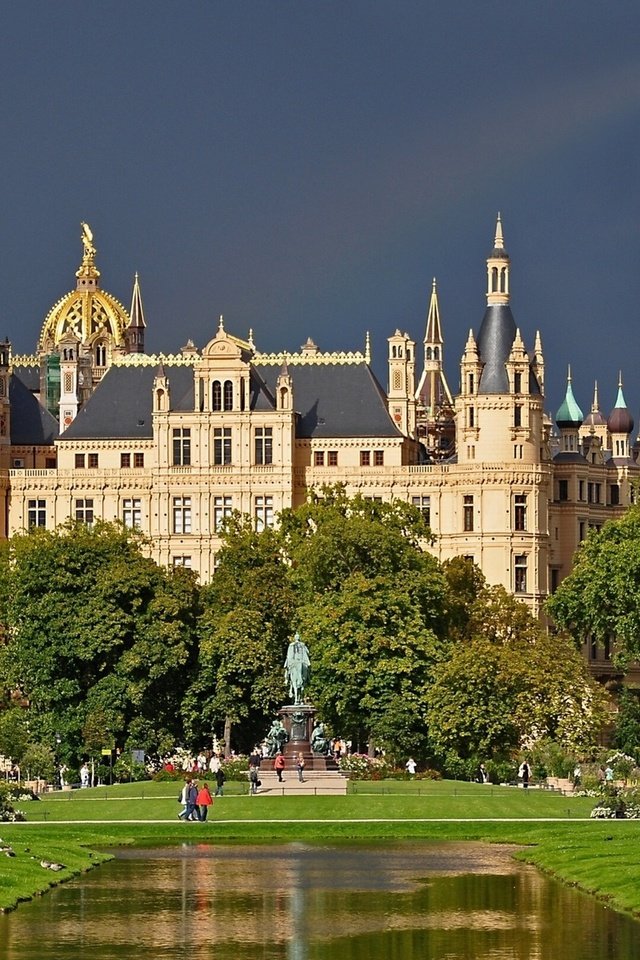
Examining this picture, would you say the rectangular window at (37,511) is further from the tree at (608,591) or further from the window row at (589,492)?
the tree at (608,591)

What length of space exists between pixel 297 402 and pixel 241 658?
148 feet

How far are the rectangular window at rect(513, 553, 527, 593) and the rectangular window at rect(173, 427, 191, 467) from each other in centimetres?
2050

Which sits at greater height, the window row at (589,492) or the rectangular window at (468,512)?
the window row at (589,492)

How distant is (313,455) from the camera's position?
17912cm

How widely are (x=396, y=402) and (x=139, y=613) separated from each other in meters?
45.0

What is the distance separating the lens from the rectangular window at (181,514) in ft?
585

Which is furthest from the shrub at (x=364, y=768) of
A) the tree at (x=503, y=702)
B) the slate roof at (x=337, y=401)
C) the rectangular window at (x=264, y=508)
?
the slate roof at (x=337, y=401)

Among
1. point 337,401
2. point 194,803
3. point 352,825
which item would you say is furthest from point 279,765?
point 337,401

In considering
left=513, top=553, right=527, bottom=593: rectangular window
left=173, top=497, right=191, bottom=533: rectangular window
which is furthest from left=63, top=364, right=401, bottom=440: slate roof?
left=513, top=553, right=527, bottom=593: rectangular window

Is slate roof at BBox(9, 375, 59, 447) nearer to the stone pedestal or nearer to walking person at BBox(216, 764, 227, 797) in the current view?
the stone pedestal

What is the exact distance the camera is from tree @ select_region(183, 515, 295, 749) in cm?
13862

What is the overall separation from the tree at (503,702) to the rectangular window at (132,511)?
44055 mm

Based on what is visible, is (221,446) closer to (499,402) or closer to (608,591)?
(499,402)

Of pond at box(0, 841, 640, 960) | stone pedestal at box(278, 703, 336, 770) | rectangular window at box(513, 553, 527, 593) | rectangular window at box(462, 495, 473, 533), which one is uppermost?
rectangular window at box(462, 495, 473, 533)
